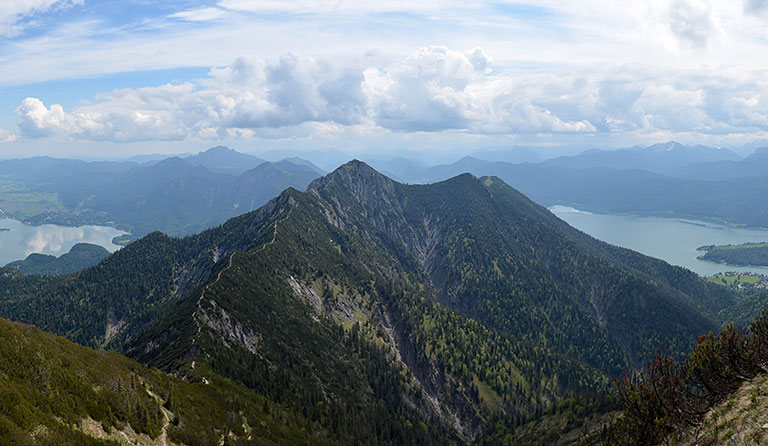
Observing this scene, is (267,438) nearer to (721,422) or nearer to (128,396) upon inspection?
(128,396)

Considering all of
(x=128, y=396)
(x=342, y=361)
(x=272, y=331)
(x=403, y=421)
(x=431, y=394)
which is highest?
(x=128, y=396)

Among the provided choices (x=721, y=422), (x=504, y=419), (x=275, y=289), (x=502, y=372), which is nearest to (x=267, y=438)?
(x=721, y=422)

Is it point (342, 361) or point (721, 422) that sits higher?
point (721, 422)

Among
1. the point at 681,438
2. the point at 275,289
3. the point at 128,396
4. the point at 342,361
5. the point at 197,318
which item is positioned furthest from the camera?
the point at 275,289

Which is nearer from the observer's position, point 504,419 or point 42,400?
point 42,400

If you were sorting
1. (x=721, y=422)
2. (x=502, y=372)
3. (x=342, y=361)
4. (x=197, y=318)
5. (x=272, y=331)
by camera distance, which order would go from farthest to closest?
(x=502, y=372) < (x=342, y=361) < (x=272, y=331) < (x=197, y=318) < (x=721, y=422)

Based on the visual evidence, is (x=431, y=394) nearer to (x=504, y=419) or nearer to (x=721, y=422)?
Result: (x=504, y=419)

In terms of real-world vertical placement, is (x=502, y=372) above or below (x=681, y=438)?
below

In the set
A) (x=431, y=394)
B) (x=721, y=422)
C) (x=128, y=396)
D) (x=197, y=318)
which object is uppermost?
(x=721, y=422)

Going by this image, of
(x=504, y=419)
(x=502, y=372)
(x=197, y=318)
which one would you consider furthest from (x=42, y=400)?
(x=502, y=372)
